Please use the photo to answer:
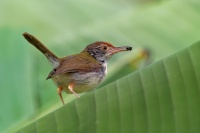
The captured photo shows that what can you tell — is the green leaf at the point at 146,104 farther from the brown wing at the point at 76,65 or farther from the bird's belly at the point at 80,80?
the bird's belly at the point at 80,80

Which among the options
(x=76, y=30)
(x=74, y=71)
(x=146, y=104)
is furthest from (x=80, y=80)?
(x=146, y=104)

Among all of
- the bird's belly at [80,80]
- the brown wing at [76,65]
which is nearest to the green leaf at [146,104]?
the brown wing at [76,65]

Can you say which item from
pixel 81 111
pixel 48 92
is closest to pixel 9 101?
pixel 48 92

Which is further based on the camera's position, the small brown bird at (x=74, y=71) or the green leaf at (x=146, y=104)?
the small brown bird at (x=74, y=71)

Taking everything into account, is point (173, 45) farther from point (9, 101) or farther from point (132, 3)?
point (9, 101)

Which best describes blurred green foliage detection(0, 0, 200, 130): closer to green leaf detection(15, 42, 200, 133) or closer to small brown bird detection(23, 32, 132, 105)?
small brown bird detection(23, 32, 132, 105)

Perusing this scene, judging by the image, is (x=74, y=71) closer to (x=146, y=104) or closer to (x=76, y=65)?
(x=76, y=65)

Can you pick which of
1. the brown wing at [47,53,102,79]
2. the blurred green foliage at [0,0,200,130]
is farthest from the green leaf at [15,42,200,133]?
the brown wing at [47,53,102,79]
